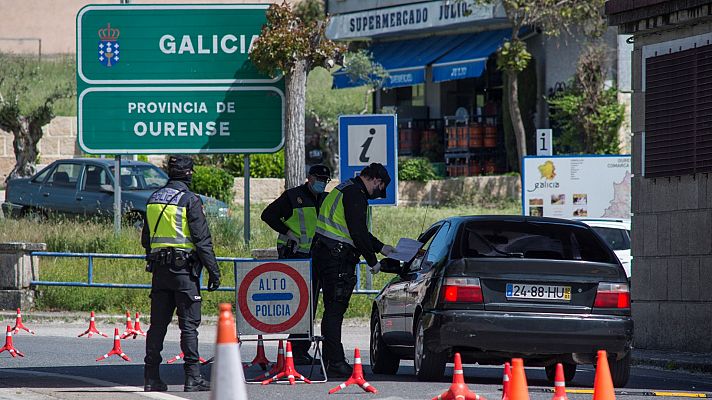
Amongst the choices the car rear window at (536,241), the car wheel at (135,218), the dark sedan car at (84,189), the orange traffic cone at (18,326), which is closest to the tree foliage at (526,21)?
the dark sedan car at (84,189)

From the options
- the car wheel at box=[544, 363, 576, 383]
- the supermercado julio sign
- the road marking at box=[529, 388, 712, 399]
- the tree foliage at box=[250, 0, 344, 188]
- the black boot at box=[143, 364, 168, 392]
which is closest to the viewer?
the black boot at box=[143, 364, 168, 392]

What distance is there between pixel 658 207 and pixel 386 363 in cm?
512

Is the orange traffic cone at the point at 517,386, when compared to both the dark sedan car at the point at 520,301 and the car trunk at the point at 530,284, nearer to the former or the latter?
the dark sedan car at the point at 520,301

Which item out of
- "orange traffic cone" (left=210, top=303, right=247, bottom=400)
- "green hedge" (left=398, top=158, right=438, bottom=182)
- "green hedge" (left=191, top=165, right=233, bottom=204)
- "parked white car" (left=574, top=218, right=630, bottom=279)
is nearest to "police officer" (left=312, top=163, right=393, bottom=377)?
"orange traffic cone" (left=210, top=303, right=247, bottom=400)

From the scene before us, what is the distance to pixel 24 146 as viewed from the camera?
117 ft

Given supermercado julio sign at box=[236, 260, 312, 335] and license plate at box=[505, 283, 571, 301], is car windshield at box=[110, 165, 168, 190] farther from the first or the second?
license plate at box=[505, 283, 571, 301]

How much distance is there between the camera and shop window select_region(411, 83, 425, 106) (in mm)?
44375

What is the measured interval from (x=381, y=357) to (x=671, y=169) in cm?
513

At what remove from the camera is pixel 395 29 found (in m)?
41.8

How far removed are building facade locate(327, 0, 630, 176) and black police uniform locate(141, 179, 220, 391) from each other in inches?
1000

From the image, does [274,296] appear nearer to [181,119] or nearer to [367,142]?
[367,142]

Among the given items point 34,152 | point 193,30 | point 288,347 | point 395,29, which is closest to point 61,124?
point 34,152

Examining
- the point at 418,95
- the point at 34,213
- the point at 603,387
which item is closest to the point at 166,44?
the point at 34,213

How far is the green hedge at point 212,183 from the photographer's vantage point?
33219mm
